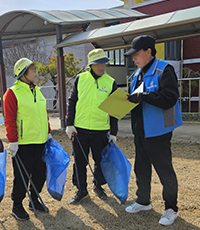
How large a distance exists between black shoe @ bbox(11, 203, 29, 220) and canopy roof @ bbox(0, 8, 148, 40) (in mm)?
5392

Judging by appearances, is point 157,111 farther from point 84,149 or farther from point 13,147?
→ point 13,147

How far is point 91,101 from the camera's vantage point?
3092 mm

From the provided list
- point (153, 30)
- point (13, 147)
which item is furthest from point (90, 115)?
point (153, 30)

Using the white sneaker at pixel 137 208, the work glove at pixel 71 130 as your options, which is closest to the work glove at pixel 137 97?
the work glove at pixel 71 130

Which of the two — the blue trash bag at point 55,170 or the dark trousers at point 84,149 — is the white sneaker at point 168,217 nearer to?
the dark trousers at point 84,149

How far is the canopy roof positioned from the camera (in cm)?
723

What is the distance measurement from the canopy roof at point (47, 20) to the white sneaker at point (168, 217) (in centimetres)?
590

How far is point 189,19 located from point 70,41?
3.34 metres

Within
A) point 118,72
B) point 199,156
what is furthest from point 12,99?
point 118,72

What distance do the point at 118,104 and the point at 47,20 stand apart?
5311 millimetres

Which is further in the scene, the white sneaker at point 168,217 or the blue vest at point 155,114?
the white sneaker at point 168,217

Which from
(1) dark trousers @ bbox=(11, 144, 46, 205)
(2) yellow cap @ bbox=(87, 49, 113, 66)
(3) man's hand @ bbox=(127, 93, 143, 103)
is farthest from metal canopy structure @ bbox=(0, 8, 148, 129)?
(3) man's hand @ bbox=(127, 93, 143, 103)

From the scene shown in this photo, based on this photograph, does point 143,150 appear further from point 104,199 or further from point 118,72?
point 118,72

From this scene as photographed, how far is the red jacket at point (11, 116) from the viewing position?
8.80 ft
